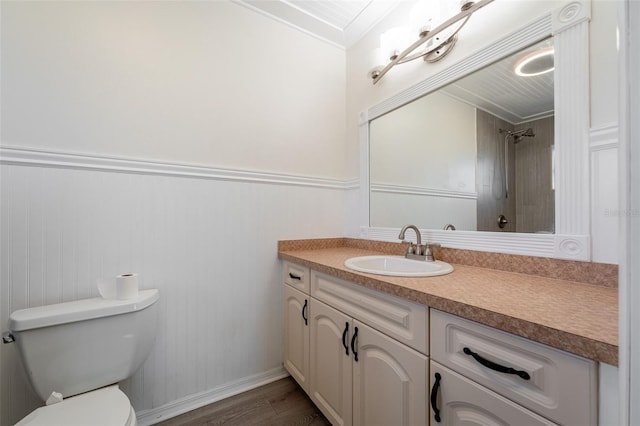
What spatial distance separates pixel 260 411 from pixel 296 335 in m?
0.41

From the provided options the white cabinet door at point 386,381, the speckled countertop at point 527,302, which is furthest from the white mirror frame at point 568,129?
the white cabinet door at point 386,381

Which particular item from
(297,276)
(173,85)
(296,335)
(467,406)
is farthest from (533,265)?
(173,85)

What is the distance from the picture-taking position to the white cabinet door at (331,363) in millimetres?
1073

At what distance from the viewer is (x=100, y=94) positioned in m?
1.20

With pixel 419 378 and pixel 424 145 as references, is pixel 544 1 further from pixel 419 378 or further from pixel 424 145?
pixel 419 378

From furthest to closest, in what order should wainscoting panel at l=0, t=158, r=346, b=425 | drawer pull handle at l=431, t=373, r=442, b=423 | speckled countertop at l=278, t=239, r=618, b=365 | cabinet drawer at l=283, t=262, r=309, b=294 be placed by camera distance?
cabinet drawer at l=283, t=262, r=309, b=294 < wainscoting panel at l=0, t=158, r=346, b=425 < drawer pull handle at l=431, t=373, r=442, b=423 < speckled countertop at l=278, t=239, r=618, b=365

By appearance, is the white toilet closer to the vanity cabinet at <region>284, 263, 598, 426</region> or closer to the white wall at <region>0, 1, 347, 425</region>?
the white wall at <region>0, 1, 347, 425</region>

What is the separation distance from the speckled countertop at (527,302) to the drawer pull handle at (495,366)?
92 mm

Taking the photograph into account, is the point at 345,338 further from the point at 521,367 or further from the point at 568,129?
the point at 568,129

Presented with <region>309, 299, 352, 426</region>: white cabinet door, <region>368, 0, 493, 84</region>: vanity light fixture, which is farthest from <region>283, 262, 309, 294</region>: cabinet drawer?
<region>368, 0, 493, 84</region>: vanity light fixture

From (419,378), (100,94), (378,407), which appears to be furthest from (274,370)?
(100,94)

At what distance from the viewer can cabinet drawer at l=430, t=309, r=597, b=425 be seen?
0.49 metres

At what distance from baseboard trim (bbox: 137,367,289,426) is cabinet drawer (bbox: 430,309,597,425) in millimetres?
1247

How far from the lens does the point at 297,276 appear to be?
1.46 meters
